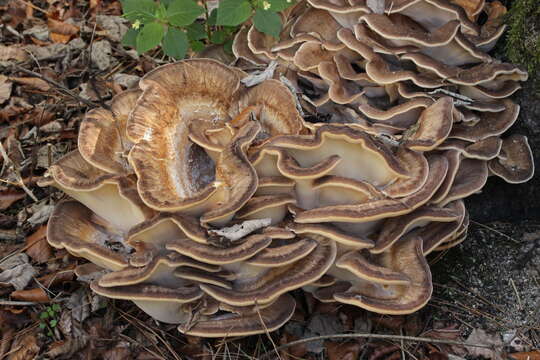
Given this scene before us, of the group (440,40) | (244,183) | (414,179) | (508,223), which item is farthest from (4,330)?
(508,223)

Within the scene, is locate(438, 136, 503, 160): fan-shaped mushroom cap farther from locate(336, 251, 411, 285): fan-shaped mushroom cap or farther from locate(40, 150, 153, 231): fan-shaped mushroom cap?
locate(40, 150, 153, 231): fan-shaped mushroom cap

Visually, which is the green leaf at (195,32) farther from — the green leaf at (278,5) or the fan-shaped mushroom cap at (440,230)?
the fan-shaped mushroom cap at (440,230)

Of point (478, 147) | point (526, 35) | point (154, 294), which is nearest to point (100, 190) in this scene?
point (154, 294)

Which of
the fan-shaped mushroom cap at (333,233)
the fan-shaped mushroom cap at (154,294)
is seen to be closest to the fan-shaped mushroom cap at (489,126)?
the fan-shaped mushroom cap at (333,233)

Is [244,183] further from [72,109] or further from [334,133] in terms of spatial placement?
[72,109]

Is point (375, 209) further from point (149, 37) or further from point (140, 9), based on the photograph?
point (140, 9)

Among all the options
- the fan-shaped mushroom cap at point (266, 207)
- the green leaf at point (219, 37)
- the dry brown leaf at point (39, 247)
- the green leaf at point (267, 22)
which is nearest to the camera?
the fan-shaped mushroom cap at point (266, 207)
